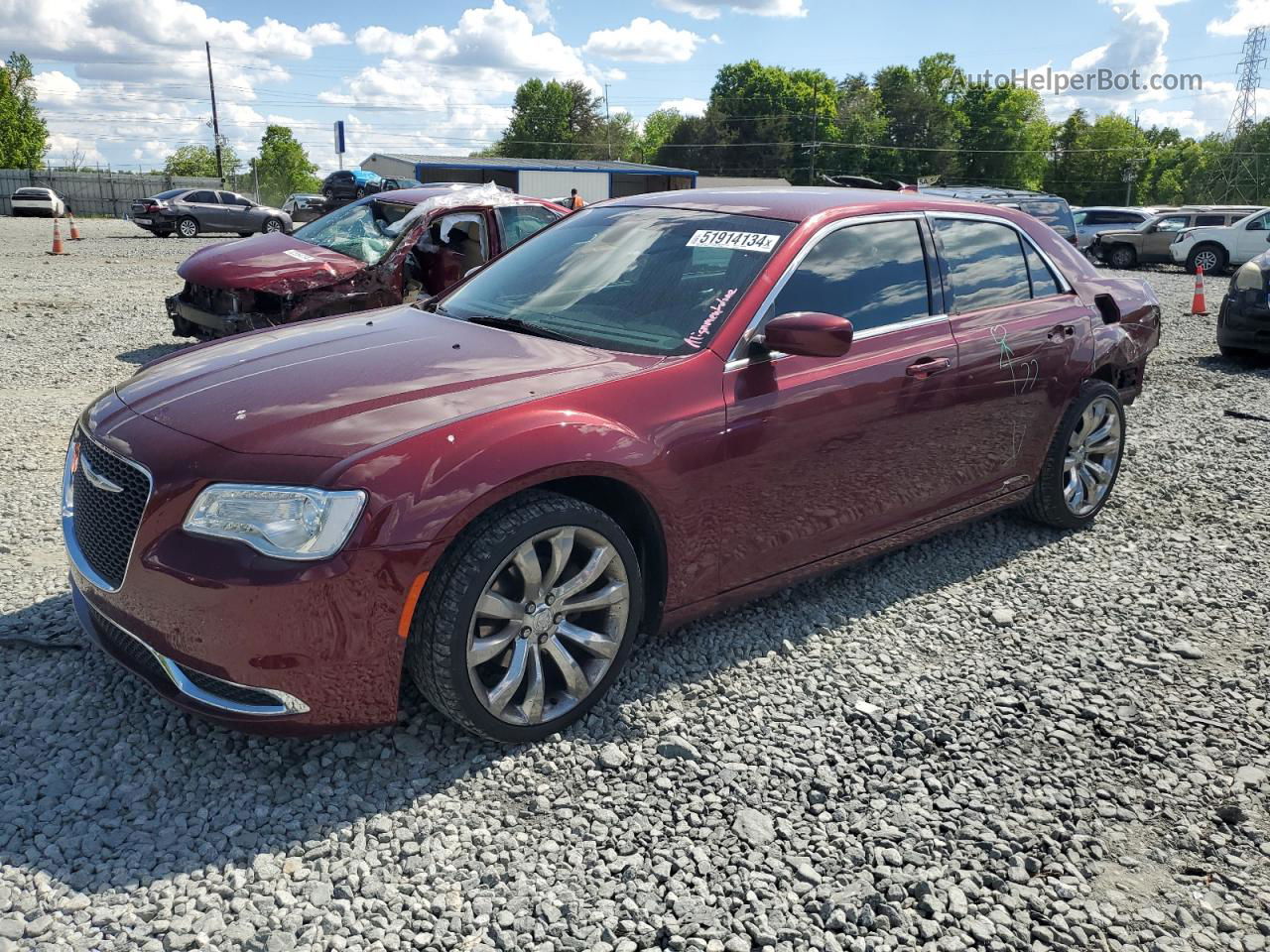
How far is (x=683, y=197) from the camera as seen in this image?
15.0ft

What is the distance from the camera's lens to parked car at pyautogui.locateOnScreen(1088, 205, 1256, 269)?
26.7 meters

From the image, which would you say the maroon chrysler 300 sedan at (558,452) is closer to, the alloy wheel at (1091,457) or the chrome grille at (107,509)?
the chrome grille at (107,509)

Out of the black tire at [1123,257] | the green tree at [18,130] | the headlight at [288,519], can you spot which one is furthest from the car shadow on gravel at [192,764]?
the green tree at [18,130]

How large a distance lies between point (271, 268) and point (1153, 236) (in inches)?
998

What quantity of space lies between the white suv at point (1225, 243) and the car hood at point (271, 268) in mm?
22310

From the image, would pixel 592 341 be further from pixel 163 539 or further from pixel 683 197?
pixel 163 539

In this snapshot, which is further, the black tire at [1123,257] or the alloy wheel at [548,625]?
the black tire at [1123,257]

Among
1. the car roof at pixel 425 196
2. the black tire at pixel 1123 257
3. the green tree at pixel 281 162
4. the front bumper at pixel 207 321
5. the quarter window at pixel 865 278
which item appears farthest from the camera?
the green tree at pixel 281 162

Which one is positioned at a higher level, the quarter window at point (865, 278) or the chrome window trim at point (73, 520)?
the quarter window at point (865, 278)

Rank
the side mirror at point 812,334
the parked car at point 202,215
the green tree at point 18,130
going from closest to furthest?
the side mirror at point 812,334 → the parked car at point 202,215 → the green tree at point 18,130

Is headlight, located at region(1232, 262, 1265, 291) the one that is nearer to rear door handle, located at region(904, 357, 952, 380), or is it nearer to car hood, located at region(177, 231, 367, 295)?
rear door handle, located at region(904, 357, 952, 380)

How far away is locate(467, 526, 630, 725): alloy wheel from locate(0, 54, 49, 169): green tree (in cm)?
8949

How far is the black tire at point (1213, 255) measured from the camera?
2470cm

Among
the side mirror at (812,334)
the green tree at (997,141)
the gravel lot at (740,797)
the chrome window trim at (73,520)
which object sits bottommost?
the gravel lot at (740,797)
